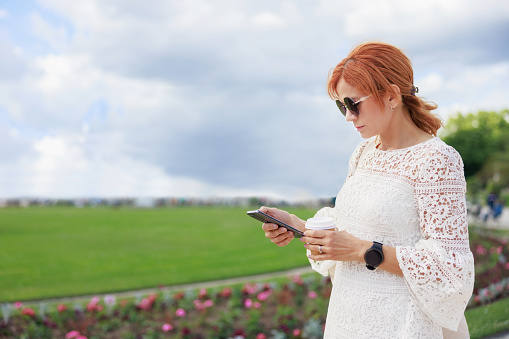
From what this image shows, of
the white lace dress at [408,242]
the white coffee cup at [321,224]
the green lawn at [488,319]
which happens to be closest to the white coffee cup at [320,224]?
the white coffee cup at [321,224]

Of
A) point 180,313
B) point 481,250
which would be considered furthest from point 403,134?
point 481,250

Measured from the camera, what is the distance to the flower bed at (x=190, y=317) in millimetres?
4727

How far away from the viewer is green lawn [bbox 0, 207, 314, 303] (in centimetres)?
845

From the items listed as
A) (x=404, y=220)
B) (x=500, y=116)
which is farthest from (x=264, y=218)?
(x=500, y=116)

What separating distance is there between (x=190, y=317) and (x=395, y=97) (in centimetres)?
403

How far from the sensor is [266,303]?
18.2ft

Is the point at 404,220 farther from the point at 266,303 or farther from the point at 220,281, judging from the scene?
the point at 220,281

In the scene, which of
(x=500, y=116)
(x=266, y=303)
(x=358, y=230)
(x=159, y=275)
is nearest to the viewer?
(x=358, y=230)

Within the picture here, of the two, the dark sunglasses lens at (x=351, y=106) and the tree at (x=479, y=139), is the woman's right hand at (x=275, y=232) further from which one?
the tree at (x=479, y=139)

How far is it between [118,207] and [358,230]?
95.8 ft

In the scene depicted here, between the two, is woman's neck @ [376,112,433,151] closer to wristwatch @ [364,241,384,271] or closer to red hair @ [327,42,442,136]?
red hair @ [327,42,442,136]

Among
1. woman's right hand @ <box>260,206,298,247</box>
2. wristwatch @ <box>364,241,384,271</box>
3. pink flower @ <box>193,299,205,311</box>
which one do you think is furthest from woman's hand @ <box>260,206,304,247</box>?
pink flower @ <box>193,299,205,311</box>

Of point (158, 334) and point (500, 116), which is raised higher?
point (500, 116)

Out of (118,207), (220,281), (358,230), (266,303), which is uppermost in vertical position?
(358,230)
